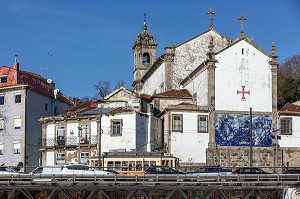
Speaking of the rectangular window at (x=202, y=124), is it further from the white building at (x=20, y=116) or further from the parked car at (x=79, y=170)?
the parked car at (x=79, y=170)

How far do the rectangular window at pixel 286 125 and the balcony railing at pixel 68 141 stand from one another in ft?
73.4

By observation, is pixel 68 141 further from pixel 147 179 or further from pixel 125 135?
pixel 147 179

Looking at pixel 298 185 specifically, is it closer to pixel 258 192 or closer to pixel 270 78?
pixel 258 192

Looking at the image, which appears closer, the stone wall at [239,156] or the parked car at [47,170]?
the parked car at [47,170]

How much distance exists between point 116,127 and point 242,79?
53.3 ft

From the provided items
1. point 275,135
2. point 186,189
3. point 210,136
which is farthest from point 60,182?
point 275,135

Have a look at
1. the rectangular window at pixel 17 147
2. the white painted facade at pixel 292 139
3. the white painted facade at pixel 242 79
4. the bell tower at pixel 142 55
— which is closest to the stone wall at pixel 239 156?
the white painted facade at pixel 292 139

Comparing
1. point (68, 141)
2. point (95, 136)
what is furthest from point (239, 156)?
point (68, 141)

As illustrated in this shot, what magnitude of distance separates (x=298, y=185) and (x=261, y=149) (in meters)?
25.7

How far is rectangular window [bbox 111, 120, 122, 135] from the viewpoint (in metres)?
75.4

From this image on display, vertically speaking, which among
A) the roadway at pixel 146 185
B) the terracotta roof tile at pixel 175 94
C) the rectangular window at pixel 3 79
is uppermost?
the rectangular window at pixel 3 79

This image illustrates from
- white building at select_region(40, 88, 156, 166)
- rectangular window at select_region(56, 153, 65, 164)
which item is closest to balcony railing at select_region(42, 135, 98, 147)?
white building at select_region(40, 88, 156, 166)

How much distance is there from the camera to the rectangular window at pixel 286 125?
3027 inches

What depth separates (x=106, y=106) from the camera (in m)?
80.6
